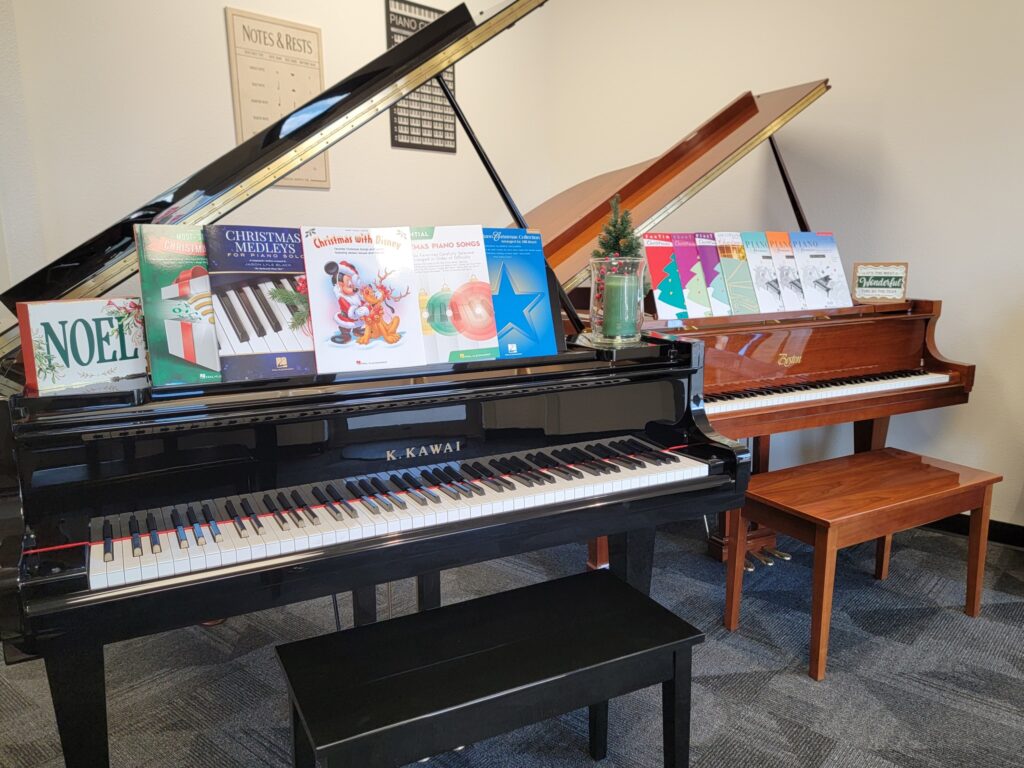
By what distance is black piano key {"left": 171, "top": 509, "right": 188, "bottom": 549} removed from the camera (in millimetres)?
1132

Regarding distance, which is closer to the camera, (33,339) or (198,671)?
(33,339)

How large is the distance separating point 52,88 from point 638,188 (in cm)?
252

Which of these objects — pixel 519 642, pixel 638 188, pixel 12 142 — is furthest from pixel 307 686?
pixel 12 142

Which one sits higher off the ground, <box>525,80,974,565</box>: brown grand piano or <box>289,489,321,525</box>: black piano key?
<box>525,80,974,565</box>: brown grand piano

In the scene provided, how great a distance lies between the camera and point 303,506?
1287 millimetres

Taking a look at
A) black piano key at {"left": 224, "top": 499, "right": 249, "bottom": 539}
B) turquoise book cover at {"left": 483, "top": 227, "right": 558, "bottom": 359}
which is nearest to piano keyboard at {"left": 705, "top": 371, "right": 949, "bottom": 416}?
turquoise book cover at {"left": 483, "top": 227, "right": 558, "bottom": 359}

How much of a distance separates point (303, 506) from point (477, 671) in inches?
18.3

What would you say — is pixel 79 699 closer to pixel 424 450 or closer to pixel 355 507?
pixel 355 507

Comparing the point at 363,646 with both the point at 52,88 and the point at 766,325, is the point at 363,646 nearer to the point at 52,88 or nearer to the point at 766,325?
the point at 766,325

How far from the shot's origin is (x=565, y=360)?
5.23 ft

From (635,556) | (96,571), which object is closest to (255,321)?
(96,571)

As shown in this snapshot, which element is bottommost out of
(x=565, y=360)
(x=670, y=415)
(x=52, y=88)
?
(x=670, y=415)

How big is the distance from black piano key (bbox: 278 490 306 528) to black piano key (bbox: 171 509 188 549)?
17 cm

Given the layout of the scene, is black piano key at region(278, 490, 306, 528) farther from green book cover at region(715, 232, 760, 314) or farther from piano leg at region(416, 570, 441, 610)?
green book cover at region(715, 232, 760, 314)
